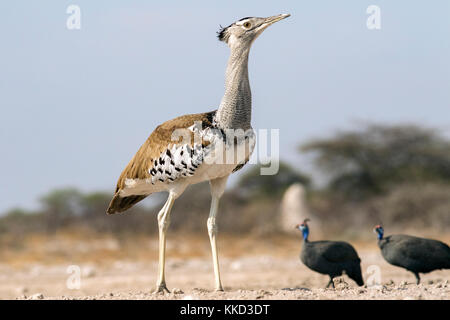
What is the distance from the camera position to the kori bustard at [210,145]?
6.62m

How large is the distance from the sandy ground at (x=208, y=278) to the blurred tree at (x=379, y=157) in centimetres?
631

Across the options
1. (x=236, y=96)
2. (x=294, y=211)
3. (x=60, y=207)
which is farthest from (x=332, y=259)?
(x=60, y=207)

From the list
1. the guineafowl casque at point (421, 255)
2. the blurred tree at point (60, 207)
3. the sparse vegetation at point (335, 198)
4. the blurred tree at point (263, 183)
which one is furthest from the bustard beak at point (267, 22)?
the blurred tree at point (263, 183)

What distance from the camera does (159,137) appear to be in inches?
283

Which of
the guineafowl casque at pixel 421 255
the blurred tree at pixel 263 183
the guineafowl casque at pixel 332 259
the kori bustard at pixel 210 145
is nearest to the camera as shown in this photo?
the kori bustard at pixel 210 145

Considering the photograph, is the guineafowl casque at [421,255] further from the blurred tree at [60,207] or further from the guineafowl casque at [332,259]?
the blurred tree at [60,207]

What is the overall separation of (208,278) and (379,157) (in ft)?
48.2

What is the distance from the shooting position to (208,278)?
455 inches

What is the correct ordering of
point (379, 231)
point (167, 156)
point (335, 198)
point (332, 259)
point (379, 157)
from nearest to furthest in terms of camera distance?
point (167, 156), point (332, 259), point (379, 231), point (335, 198), point (379, 157)

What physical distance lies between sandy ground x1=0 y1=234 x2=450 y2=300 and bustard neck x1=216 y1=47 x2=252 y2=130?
164cm

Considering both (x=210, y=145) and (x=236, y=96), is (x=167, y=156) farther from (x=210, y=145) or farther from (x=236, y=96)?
(x=236, y=96)

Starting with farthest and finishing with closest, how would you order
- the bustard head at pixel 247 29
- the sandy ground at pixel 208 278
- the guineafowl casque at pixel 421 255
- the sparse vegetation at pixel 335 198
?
1. the sparse vegetation at pixel 335 198
2. the guineafowl casque at pixel 421 255
3. the bustard head at pixel 247 29
4. the sandy ground at pixel 208 278

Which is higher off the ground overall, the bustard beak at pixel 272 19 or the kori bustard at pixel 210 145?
the bustard beak at pixel 272 19
